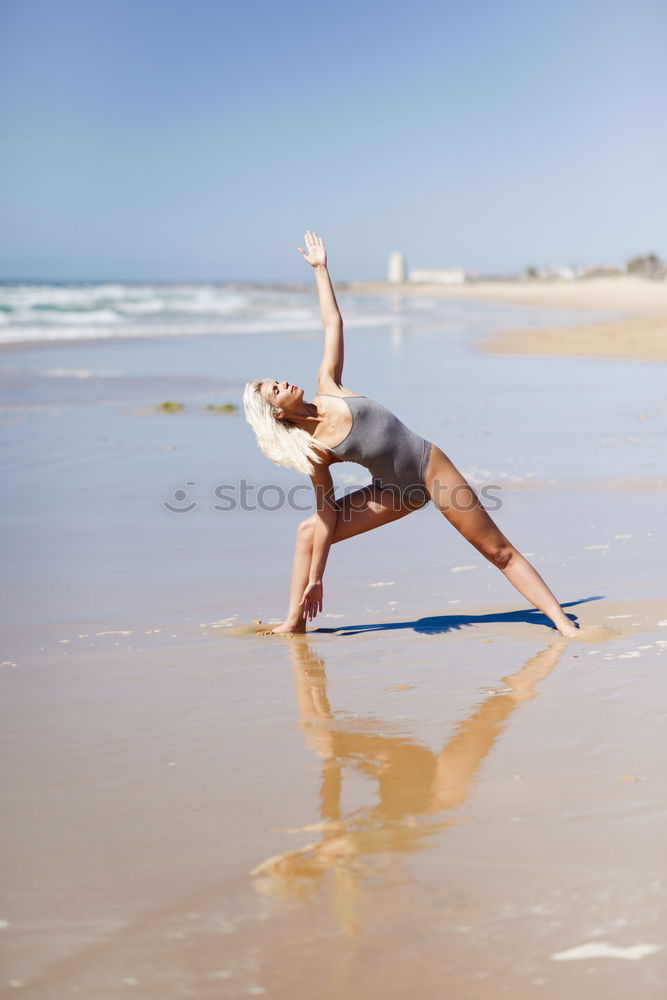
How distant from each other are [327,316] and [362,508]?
35.3 inches

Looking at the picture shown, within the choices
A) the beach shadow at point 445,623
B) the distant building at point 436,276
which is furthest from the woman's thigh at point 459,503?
the distant building at point 436,276

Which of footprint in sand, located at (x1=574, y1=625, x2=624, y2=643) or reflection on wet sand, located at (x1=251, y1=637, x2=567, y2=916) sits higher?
reflection on wet sand, located at (x1=251, y1=637, x2=567, y2=916)

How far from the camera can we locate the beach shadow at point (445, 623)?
4.72 m

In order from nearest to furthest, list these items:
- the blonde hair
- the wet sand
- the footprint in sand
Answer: the wet sand
the footprint in sand
the blonde hair

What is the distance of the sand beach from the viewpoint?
7.39ft

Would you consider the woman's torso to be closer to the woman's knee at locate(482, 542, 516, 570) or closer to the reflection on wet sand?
the woman's knee at locate(482, 542, 516, 570)

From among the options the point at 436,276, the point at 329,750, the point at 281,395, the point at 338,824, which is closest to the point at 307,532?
the point at 281,395

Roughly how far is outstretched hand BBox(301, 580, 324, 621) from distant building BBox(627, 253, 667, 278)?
286 ft

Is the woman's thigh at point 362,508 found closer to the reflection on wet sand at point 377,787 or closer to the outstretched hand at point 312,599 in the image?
the outstretched hand at point 312,599

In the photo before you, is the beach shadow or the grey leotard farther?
the beach shadow

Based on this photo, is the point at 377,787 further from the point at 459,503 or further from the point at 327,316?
the point at 327,316

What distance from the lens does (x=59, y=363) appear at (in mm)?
19766

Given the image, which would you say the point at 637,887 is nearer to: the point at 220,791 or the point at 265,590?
the point at 220,791

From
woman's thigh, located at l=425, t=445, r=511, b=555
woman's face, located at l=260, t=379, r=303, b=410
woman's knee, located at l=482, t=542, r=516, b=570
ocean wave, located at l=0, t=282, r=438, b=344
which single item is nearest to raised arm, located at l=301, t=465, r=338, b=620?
woman's face, located at l=260, t=379, r=303, b=410
